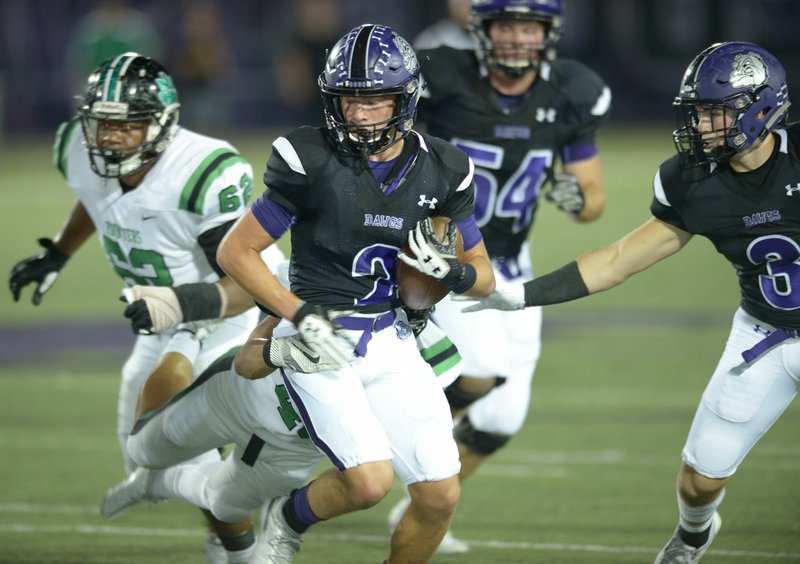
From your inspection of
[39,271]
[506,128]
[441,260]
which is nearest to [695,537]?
[441,260]

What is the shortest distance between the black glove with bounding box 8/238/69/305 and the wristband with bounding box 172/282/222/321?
97cm

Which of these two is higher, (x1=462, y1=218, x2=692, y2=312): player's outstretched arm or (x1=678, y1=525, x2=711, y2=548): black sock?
(x1=462, y1=218, x2=692, y2=312): player's outstretched arm

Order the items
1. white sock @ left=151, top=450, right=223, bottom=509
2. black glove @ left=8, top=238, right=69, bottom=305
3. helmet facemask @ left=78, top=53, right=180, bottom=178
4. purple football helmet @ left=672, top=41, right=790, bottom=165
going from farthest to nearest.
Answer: black glove @ left=8, top=238, right=69, bottom=305, helmet facemask @ left=78, top=53, right=180, bottom=178, white sock @ left=151, top=450, right=223, bottom=509, purple football helmet @ left=672, top=41, right=790, bottom=165

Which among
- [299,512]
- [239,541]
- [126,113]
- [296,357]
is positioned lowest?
[239,541]

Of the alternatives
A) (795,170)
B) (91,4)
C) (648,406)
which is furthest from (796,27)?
(795,170)

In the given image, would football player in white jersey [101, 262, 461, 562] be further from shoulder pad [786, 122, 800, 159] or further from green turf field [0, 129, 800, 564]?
shoulder pad [786, 122, 800, 159]

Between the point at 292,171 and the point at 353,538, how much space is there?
2.00m

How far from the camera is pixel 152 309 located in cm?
466

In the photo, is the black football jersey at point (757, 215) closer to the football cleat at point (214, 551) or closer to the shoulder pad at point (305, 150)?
the shoulder pad at point (305, 150)

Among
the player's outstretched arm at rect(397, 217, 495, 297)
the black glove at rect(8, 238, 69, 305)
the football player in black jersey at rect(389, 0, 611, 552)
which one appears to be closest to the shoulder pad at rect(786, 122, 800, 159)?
the player's outstretched arm at rect(397, 217, 495, 297)

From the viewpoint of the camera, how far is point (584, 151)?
590 cm

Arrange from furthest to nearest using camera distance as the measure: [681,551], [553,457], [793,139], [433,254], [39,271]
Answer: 1. [553,457]
2. [39,271]
3. [681,551]
4. [793,139]
5. [433,254]

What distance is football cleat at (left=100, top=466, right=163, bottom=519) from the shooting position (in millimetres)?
4906

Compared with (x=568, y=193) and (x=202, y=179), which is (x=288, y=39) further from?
(x=202, y=179)
